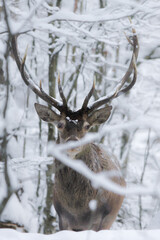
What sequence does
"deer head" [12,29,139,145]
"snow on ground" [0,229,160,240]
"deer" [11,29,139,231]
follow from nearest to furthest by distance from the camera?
"snow on ground" [0,229,160,240]
"deer head" [12,29,139,145]
"deer" [11,29,139,231]

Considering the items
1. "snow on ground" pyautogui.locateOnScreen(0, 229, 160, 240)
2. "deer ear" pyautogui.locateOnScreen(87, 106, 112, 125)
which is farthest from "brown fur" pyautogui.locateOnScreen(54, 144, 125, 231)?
"snow on ground" pyautogui.locateOnScreen(0, 229, 160, 240)

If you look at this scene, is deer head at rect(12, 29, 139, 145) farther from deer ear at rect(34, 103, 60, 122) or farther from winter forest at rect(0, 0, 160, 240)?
winter forest at rect(0, 0, 160, 240)

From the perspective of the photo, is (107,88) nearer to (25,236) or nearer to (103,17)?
(103,17)

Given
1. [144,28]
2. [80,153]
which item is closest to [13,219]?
[80,153]

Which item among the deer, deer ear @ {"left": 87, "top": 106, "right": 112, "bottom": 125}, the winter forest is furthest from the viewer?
deer ear @ {"left": 87, "top": 106, "right": 112, "bottom": 125}

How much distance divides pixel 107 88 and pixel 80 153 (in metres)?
3.82

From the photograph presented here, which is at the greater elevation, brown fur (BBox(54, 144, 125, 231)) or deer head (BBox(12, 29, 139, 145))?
deer head (BBox(12, 29, 139, 145))

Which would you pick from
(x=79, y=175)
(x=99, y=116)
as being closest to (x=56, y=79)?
(x=99, y=116)

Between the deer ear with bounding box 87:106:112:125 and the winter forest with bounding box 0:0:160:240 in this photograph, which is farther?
the deer ear with bounding box 87:106:112:125

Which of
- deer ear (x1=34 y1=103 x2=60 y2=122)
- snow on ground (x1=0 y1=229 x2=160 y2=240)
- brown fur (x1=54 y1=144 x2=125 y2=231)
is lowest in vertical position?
brown fur (x1=54 y1=144 x2=125 y2=231)

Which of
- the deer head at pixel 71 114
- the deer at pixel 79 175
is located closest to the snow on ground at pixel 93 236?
the deer head at pixel 71 114

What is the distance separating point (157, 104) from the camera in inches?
351

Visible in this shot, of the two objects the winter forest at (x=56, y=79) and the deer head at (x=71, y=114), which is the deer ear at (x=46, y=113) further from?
the winter forest at (x=56, y=79)

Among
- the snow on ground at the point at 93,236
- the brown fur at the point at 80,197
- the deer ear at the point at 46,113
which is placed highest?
the deer ear at the point at 46,113
